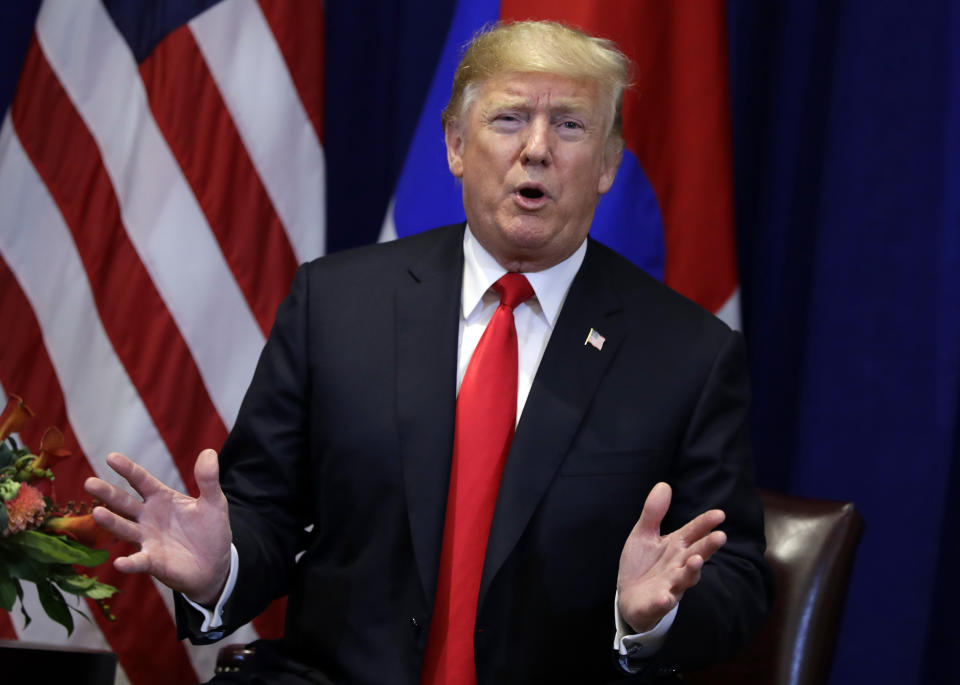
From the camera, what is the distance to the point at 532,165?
2.03 metres

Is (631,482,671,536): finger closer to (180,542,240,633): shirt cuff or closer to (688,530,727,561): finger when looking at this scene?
(688,530,727,561): finger

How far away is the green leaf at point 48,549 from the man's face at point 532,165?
2.85ft

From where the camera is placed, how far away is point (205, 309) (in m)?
2.76

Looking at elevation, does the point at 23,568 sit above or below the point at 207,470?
below

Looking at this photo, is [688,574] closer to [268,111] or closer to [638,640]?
[638,640]

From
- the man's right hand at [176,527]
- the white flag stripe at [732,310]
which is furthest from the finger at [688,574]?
the white flag stripe at [732,310]

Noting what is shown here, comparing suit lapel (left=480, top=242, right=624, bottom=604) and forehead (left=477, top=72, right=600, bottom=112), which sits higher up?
forehead (left=477, top=72, right=600, bottom=112)

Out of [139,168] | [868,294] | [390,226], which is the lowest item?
[868,294]

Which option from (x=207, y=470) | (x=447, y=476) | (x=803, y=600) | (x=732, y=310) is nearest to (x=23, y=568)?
(x=207, y=470)

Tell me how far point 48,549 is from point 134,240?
1.08 meters

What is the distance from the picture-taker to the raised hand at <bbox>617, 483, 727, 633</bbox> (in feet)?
5.15

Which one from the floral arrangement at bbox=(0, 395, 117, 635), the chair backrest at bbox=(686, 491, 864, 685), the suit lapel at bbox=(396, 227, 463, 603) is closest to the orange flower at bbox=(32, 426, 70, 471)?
the floral arrangement at bbox=(0, 395, 117, 635)

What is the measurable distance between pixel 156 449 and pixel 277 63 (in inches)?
38.1

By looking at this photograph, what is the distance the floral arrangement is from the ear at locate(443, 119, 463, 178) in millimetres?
849
